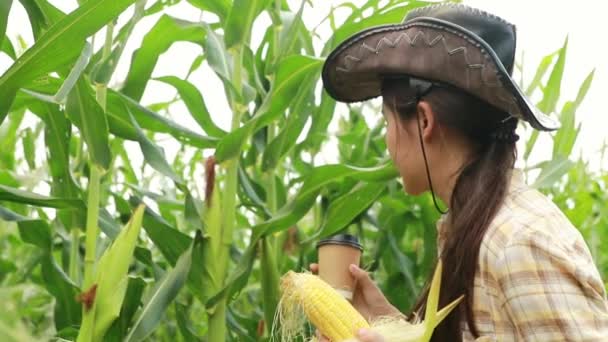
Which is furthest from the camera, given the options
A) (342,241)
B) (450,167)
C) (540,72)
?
(540,72)

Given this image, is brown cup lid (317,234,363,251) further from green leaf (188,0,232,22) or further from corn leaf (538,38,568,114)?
corn leaf (538,38,568,114)

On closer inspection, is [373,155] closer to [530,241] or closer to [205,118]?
[205,118]

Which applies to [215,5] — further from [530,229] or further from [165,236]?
[530,229]

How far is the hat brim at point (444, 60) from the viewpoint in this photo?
1401 mm

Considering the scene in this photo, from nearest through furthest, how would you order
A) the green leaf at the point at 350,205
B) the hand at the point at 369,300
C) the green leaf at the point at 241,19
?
1. the hand at the point at 369,300
2. the green leaf at the point at 241,19
3. the green leaf at the point at 350,205

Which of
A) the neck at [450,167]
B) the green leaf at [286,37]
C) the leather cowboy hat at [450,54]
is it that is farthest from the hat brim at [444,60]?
the green leaf at [286,37]

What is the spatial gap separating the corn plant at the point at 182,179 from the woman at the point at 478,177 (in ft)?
1.65

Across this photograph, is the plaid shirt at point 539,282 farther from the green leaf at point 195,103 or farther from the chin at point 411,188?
the green leaf at point 195,103

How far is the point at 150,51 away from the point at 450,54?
95 centimetres

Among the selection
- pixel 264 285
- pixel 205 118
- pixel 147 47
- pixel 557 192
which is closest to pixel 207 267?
pixel 264 285

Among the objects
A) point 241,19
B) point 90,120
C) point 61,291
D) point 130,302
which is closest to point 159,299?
point 130,302

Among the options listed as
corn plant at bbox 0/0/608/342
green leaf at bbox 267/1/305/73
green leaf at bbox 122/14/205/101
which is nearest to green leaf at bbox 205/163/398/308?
corn plant at bbox 0/0/608/342

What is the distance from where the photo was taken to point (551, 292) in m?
1.22

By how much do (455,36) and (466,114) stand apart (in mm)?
142
